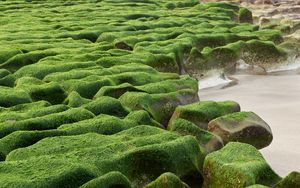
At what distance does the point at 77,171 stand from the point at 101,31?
35.2ft

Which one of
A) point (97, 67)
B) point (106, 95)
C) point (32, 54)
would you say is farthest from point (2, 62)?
point (106, 95)

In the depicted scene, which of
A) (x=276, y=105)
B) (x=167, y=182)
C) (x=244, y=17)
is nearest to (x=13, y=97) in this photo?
(x=167, y=182)

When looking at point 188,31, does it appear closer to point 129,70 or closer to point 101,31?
point 101,31

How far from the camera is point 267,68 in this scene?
14906mm

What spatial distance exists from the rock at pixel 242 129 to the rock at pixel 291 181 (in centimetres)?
205

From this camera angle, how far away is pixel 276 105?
11188 mm

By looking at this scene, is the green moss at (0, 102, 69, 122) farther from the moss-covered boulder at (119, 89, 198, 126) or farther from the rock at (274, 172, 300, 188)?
the rock at (274, 172, 300, 188)

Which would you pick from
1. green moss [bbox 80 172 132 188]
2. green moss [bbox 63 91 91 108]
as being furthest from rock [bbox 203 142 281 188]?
green moss [bbox 63 91 91 108]

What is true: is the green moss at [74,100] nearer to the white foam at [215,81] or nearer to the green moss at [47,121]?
the green moss at [47,121]

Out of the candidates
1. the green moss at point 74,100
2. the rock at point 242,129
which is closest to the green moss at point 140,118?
the rock at point 242,129

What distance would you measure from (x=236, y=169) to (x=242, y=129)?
2.00 meters

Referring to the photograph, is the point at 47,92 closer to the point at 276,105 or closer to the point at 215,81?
the point at 276,105

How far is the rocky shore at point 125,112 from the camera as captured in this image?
5.70 metres

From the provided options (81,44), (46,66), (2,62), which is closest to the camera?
(46,66)
